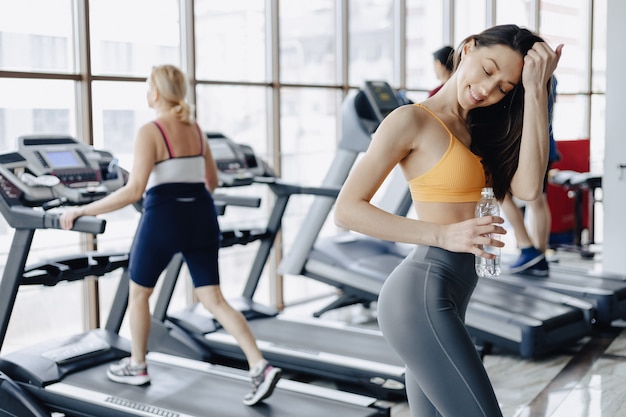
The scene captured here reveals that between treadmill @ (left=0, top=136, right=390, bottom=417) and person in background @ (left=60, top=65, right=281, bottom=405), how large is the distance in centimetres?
16

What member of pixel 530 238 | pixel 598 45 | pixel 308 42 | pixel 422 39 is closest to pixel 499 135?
pixel 530 238

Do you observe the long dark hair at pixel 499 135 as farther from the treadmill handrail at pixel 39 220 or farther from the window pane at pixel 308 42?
the window pane at pixel 308 42

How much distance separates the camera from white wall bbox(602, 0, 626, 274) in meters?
5.54

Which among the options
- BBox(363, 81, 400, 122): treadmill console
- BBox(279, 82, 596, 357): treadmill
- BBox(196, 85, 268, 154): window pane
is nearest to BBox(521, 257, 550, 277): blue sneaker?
BBox(279, 82, 596, 357): treadmill

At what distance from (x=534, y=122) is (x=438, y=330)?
0.55 metres

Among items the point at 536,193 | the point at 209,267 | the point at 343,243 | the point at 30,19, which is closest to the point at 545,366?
the point at 343,243

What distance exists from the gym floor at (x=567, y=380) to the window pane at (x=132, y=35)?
2458 millimetres

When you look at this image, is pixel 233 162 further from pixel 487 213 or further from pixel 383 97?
pixel 487 213

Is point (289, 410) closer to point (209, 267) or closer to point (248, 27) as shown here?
point (209, 267)

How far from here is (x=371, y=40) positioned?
662 cm

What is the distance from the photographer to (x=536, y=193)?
1958 mm

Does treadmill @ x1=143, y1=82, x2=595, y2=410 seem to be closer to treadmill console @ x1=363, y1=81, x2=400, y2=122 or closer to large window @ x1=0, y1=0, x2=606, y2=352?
treadmill console @ x1=363, y1=81, x2=400, y2=122

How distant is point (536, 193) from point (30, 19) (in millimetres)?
3038

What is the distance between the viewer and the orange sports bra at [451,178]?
5.93 ft
